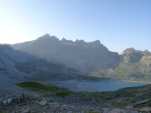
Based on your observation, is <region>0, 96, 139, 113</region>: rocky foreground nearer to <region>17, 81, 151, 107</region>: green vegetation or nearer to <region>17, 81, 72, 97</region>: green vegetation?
<region>17, 81, 151, 107</region>: green vegetation

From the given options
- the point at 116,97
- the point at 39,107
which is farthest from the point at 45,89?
the point at 39,107

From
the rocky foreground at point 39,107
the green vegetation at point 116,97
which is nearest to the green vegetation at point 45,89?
Answer: the green vegetation at point 116,97

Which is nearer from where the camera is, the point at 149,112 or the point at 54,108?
the point at 54,108

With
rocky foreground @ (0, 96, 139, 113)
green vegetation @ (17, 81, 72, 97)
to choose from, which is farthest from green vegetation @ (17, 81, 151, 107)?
rocky foreground @ (0, 96, 139, 113)

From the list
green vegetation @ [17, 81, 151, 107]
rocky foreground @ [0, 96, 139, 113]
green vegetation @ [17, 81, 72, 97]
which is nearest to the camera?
rocky foreground @ [0, 96, 139, 113]

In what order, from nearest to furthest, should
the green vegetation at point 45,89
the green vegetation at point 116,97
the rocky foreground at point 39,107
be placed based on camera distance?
the rocky foreground at point 39,107 → the green vegetation at point 116,97 → the green vegetation at point 45,89

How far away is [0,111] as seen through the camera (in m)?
33.5

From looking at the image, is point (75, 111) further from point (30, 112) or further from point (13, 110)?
point (13, 110)

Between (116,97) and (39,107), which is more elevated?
(39,107)

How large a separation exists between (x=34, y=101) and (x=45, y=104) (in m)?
3.40

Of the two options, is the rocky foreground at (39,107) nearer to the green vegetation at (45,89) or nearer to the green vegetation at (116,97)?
the green vegetation at (116,97)

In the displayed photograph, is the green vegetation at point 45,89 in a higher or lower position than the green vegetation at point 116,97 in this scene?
higher

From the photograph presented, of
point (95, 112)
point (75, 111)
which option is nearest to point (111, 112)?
point (95, 112)

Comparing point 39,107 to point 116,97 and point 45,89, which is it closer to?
point 116,97
